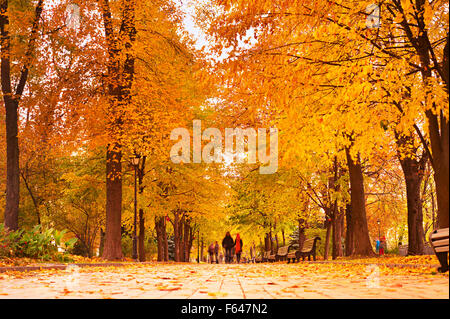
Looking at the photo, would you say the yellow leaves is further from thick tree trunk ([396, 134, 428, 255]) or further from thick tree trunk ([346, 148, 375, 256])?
thick tree trunk ([346, 148, 375, 256])

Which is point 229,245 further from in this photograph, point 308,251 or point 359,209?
point 359,209

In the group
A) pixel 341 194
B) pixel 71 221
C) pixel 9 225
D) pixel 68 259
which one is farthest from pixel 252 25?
pixel 71 221

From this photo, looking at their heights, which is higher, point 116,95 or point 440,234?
point 116,95

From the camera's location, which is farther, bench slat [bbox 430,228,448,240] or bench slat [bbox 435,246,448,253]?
bench slat [bbox 435,246,448,253]

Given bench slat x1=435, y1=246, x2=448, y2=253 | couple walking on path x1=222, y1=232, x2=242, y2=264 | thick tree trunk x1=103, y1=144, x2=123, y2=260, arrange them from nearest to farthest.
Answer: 1. bench slat x1=435, y1=246, x2=448, y2=253
2. thick tree trunk x1=103, y1=144, x2=123, y2=260
3. couple walking on path x1=222, y1=232, x2=242, y2=264

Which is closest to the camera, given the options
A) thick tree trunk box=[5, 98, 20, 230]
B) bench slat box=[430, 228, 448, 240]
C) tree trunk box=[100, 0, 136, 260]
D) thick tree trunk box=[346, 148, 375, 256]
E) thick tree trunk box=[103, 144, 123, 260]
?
bench slat box=[430, 228, 448, 240]

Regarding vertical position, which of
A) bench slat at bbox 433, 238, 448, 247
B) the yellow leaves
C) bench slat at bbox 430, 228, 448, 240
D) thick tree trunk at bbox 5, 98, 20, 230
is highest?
thick tree trunk at bbox 5, 98, 20, 230

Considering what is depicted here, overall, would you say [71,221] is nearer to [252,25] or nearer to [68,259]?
[68,259]

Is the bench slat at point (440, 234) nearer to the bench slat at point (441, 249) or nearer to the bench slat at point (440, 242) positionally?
the bench slat at point (440, 242)

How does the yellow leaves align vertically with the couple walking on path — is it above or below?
above

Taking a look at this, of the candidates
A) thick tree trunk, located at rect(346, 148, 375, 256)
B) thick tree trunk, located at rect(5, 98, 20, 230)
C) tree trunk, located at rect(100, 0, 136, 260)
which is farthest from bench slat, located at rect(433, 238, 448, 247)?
thick tree trunk, located at rect(5, 98, 20, 230)

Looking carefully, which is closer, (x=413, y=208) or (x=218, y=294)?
(x=218, y=294)

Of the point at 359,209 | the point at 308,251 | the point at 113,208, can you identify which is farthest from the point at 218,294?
the point at 359,209

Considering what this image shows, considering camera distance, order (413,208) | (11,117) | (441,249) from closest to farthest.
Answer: (441,249), (11,117), (413,208)
